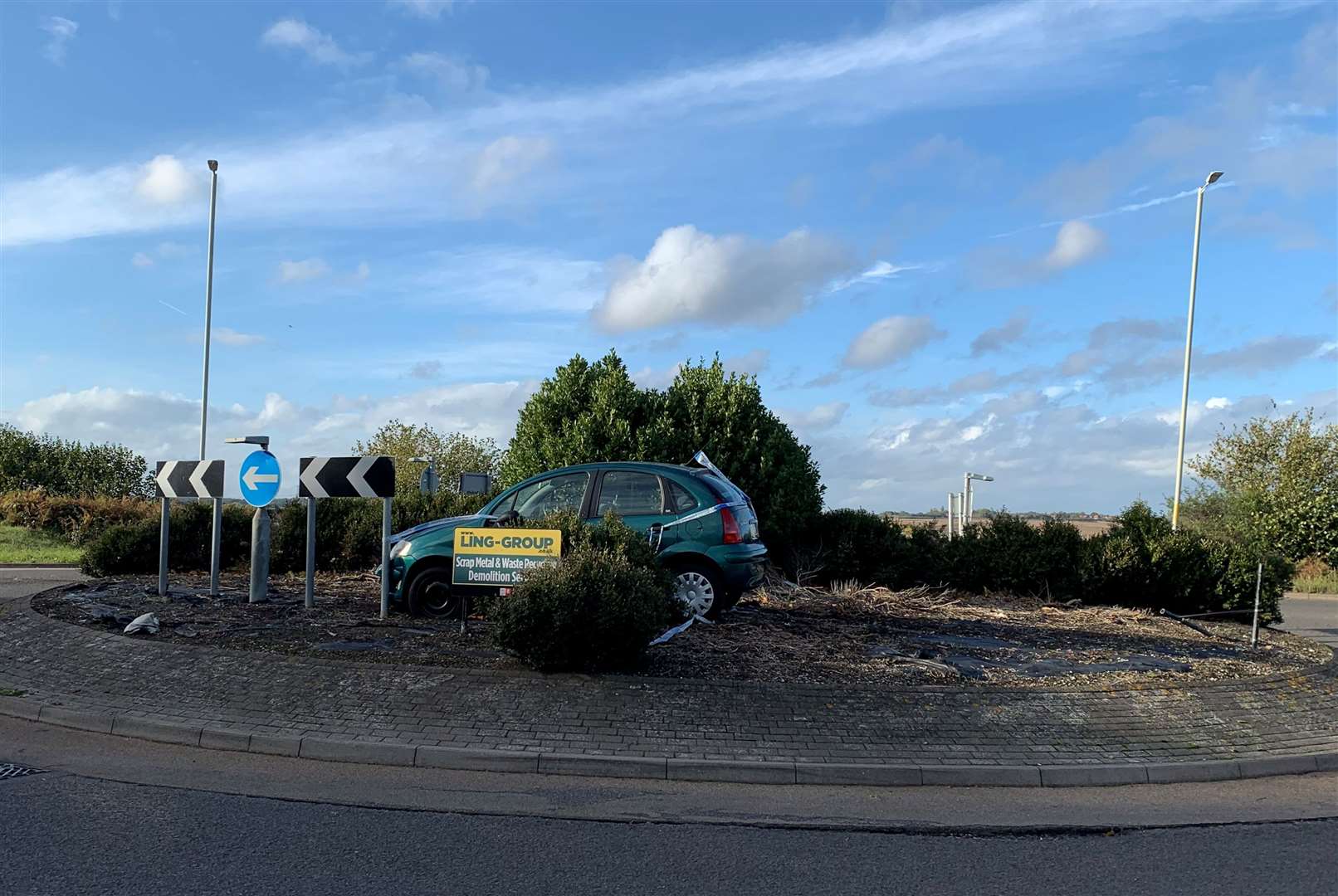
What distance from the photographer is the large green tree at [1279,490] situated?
30.0m

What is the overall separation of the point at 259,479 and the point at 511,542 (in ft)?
11.5

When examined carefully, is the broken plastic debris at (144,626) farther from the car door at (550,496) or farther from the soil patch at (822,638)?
the car door at (550,496)

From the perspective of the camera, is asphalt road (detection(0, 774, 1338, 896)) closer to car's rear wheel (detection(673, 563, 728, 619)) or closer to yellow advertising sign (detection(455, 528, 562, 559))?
yellow advertising sign (detection(455, 528, 562, 559))

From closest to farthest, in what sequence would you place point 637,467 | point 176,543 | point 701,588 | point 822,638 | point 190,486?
point 822,638
point 701,588
point 637,467
point 190,486
point 176,543

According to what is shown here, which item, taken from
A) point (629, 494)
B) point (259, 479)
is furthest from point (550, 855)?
point (259, 479)

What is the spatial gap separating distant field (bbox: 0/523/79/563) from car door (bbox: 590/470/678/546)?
17.4 meters

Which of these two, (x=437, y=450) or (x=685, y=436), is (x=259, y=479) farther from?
(x=437, y=450)

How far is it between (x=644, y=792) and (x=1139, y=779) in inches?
129

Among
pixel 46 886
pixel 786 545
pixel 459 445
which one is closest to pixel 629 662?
pixel 46 886

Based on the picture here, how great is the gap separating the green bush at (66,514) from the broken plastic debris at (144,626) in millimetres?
20672

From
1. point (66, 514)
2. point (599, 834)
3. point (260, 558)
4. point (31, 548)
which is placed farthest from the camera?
point (66, 514)

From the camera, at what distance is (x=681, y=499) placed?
38.0 ft

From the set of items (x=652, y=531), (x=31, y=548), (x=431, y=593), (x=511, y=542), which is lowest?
(x=31, y=548)

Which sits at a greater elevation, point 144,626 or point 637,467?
point 637,467
